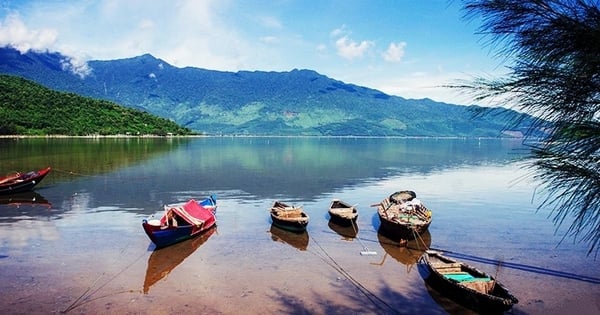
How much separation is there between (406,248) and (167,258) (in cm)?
1375

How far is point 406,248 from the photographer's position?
24.9 m

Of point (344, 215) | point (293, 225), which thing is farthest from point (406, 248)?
point (293, 225)

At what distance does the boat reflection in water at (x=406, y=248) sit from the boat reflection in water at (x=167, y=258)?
10.9m

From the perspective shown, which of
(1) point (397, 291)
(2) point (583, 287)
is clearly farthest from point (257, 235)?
(2) point (583, 287)

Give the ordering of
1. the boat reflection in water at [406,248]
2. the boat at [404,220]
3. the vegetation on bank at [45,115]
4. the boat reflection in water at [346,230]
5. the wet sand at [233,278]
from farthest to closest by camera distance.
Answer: the vegetation on bank at [45,115] → the boat reflection in water at [346,230] → the boat at [404,220] → the boat reflection in water at [406,248] → the wet sand at [233,278]

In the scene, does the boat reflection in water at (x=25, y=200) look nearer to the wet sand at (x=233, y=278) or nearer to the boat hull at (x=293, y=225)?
the wet sand at (x=233, y=278)

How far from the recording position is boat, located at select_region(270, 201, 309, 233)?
27703 mm

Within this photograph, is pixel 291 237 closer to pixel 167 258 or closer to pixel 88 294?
pixel 167 258


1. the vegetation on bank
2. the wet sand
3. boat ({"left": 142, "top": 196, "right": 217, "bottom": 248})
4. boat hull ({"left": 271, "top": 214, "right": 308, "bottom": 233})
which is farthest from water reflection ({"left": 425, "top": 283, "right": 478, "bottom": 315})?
the vegetation on bank

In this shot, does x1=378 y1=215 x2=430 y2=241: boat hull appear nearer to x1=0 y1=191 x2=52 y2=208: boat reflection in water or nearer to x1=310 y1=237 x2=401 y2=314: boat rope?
x1=310 y1=237 x2=401 y2=314: boat rope

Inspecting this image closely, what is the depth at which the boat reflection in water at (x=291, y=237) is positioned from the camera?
1012 inches

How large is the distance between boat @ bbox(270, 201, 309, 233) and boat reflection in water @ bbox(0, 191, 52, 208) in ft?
66.1

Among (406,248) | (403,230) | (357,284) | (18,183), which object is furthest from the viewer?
(18,183)

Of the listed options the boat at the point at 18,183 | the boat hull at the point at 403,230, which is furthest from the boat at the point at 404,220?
the boat at the point at 18,183
